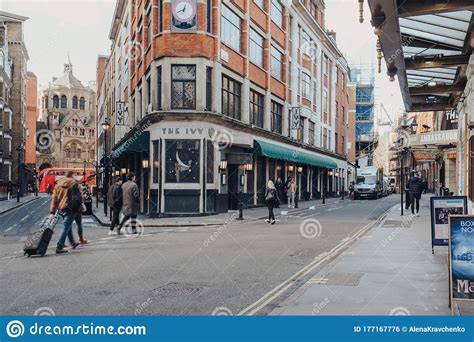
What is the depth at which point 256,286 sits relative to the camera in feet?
26.3

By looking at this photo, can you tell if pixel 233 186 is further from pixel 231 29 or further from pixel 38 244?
pixel 38 244

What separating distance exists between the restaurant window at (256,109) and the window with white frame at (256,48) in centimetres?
199

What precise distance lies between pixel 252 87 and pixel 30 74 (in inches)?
2537

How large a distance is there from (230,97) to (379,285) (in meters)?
21.3

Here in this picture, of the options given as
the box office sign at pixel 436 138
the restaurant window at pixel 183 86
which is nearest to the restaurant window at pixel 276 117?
the box office sign at pixel 436 138

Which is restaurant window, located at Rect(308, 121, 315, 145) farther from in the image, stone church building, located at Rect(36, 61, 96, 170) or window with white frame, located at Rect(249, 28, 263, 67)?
stone church building, located at Rect(36, 61, 96, 170)

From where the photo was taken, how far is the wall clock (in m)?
24.6

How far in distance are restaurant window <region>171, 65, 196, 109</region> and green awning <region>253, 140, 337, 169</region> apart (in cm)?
651

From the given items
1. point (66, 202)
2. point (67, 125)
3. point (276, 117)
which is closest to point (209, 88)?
point (276, 117)

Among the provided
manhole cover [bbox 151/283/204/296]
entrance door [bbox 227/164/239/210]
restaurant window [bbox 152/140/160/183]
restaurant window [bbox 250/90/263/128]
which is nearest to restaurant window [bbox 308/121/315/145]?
restaurant window [bbox 250/90/263/128]

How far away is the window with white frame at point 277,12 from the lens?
117ft

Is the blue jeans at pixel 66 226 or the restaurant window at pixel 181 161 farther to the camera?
the restaurant window at pixel 181 161

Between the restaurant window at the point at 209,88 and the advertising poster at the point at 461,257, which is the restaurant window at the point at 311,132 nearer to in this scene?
the restaurant window at the point at 209,88

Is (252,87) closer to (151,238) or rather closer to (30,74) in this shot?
(151,238)
